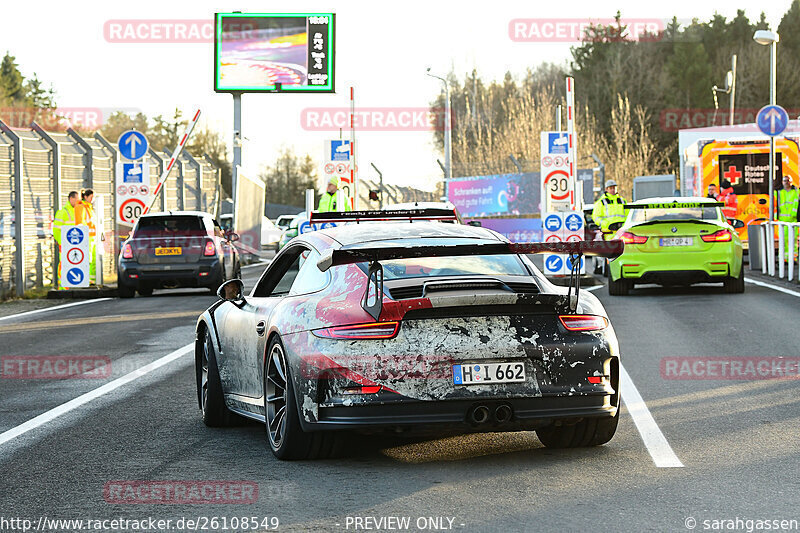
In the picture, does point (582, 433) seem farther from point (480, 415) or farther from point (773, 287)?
point (773, 287)

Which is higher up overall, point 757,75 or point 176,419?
point 757,75

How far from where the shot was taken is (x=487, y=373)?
6973 millimetres

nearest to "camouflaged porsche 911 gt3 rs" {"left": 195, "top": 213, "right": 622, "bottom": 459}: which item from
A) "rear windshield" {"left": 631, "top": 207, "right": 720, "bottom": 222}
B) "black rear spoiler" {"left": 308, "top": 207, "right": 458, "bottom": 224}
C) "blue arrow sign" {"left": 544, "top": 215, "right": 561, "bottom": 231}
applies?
"black rear spoiler" {"left": 308, "top": 207, "right": 458, "bottom": 224}

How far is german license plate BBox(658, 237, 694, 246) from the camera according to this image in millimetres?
20016

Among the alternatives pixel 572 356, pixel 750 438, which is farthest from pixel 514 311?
pixel 750 438

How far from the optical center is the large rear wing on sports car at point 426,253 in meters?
6.95

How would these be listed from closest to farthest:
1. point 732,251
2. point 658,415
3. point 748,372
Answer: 1. point 658,415
2. point 748,372
3. point 732,251

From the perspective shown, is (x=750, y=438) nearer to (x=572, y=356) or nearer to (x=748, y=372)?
(x=572, y=356)

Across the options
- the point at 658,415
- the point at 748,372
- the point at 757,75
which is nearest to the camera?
the point at 658,415

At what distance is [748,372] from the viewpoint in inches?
440

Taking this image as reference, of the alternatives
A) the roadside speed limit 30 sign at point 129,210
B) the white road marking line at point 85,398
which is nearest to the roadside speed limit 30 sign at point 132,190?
the roadside speed limit 30 sign at point 129,210

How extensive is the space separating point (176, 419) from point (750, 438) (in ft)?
12.3

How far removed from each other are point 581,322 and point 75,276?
60.4ft

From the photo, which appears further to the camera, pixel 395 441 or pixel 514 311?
pixel 395 441
